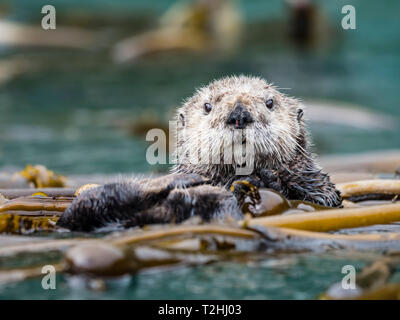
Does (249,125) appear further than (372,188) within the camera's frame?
No

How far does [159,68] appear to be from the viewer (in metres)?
18.8

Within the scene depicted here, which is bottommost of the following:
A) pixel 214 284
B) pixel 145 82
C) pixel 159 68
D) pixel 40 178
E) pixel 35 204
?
pixel 214 284

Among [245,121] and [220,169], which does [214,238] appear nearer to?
[245,121]

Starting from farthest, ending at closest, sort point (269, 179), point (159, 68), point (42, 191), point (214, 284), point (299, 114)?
point (159, 68)
point (299, 114)
point (42, 191)
point (269, 179)
point (214, 284)

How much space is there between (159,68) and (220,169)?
47.4ft

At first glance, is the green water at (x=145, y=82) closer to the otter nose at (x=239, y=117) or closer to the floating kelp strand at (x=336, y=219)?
the otter nose at (x=239, y=117)

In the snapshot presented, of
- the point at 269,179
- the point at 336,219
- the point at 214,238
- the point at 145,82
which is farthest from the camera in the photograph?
the point at 145,82

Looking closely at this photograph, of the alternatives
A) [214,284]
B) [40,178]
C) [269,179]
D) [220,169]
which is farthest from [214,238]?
[40,178]

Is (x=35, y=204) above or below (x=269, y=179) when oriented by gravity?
below

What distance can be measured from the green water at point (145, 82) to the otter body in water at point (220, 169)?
6.31 m

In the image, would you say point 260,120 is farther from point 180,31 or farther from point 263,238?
point 180,31

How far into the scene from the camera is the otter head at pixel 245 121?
429 cm
